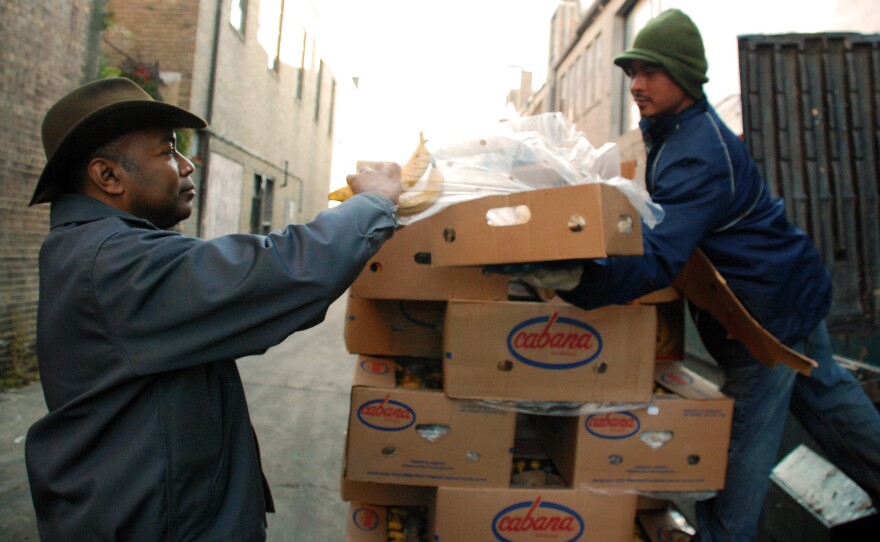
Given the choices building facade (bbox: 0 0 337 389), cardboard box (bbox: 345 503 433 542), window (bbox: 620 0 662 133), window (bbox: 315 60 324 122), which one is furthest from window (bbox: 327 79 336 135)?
cardboard box (bbox: 345 503 433 542)

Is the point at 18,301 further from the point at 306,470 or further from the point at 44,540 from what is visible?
the point at 44,540

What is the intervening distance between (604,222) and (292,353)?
6.21 meters

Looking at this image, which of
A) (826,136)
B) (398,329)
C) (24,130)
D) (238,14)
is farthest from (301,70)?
(398,329)

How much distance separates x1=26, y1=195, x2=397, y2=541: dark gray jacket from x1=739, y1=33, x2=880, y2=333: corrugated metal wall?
114 inches

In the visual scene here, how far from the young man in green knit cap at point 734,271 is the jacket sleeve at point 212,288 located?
0.75 meters

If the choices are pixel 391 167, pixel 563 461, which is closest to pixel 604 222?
pixel 391 167

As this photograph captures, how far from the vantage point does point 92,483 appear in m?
1.21

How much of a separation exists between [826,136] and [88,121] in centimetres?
354

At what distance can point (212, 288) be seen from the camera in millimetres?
1182

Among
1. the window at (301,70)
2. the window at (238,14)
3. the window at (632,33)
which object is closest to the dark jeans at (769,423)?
the window at (632,33)

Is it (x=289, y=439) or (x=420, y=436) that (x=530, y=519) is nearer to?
(x=420, y=436)

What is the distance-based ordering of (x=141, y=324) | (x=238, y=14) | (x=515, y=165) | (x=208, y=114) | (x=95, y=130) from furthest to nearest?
(x=238, y=14) → (x=208, y=114) → (x=515, y=165) → (x=95, y=130) → (x=141, y=324)

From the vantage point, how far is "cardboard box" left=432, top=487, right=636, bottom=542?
2043mm

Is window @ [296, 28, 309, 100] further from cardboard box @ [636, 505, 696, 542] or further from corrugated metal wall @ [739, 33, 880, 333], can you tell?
cardboard box @ [636, 505, 696, 542]
